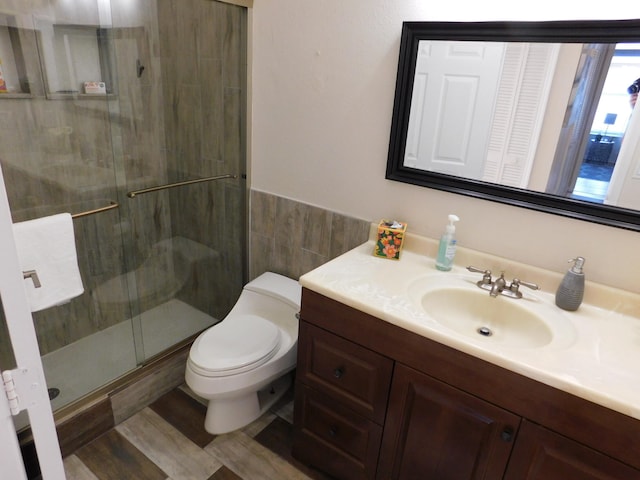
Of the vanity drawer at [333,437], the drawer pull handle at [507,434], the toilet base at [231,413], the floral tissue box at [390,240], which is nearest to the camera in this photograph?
the drawer pull handle at [507,434]

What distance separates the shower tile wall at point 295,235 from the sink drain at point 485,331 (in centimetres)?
61

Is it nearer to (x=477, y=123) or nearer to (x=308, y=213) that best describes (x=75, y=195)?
(x=308, y=213)

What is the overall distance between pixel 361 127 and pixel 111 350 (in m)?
1.62

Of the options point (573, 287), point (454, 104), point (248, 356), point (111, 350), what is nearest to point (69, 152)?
point (111, 350)

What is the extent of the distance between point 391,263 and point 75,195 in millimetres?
1438

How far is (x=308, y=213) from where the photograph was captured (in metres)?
1.97

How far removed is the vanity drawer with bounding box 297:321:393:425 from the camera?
133cm

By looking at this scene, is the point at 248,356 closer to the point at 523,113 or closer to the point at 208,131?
the point at 208,131

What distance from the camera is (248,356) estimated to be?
5.54 ft

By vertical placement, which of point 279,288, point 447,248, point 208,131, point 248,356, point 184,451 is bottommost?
point 184,451

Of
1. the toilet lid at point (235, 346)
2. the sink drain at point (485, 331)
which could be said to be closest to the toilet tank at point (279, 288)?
the toilet lid at point (235, 346)

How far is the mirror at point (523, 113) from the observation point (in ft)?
4.03

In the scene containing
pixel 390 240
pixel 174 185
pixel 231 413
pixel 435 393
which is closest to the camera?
pixel 435 393

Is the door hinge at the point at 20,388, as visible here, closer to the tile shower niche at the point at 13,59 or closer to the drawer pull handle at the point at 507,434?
the drawer pull handle at the point at 507,434
